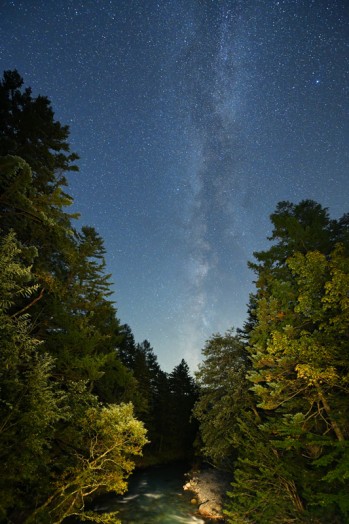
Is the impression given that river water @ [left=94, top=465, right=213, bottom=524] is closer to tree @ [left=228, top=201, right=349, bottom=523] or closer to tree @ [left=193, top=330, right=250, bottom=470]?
tree @ [left=193, top=330, right=250, bottom=470]

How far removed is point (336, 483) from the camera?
32.1ft

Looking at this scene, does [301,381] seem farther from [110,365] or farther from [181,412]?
[181,412]

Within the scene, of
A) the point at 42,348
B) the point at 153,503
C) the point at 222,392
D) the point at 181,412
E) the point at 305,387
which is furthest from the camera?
the point at 181,412

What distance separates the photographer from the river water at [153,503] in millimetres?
21344

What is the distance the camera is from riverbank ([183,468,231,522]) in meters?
21.6

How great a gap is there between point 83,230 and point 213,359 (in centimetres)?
1455

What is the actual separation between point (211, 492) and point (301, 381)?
71.5ft

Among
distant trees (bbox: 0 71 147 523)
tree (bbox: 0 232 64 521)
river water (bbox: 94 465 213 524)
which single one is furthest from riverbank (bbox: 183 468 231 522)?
tree (bbox: 0 232 64 521)

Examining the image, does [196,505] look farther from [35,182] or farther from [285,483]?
[35,182]

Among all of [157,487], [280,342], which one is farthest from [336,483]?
[157,487]

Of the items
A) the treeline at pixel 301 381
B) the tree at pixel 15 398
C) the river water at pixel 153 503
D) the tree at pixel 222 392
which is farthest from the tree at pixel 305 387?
the river water at pixel 153 503

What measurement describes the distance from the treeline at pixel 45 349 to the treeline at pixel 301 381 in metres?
5.63

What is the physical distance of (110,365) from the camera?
21312 mm

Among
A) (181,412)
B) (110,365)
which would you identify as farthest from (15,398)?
(181,412)
